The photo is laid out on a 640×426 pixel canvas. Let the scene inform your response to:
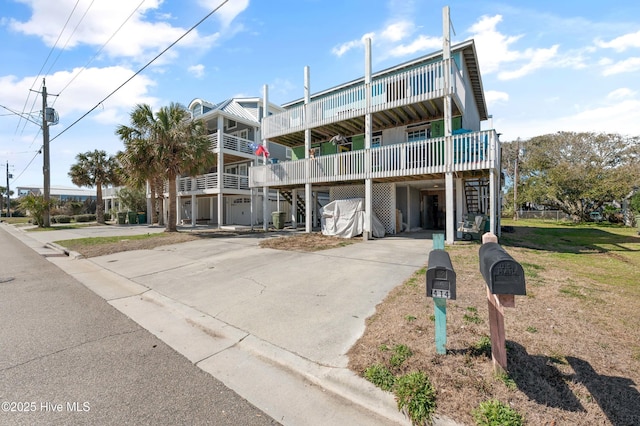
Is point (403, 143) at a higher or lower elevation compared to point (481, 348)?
higher

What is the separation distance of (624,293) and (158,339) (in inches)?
298

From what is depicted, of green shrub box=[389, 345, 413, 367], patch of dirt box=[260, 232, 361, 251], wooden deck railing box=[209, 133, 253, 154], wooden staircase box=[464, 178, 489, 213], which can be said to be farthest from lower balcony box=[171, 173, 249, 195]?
green shrub box=[389, 345, 413, 367]

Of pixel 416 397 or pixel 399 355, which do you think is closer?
pixel 416 397

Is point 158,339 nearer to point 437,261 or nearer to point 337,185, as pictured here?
point 437,261

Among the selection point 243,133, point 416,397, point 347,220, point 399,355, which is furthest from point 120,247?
point 243,133

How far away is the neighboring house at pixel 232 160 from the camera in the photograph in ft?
66.3

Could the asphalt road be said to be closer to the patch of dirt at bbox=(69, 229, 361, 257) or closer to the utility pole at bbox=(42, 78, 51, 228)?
the patch of dirt at bbox=(69, 229, 361, 257)

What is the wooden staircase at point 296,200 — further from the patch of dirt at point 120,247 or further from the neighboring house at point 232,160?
the patch of dirt at point 120,247

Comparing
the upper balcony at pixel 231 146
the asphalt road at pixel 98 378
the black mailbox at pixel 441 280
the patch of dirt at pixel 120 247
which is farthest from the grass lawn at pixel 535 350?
the upper balcony at pixel 231 146

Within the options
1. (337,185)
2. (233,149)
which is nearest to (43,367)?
(337,185)

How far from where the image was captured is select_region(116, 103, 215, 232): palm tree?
15.1m

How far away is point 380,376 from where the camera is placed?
255 cm

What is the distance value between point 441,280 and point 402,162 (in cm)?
945

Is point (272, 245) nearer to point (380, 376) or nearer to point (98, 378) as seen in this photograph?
point (98, 378)
